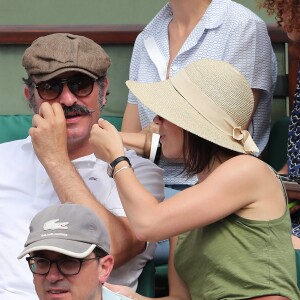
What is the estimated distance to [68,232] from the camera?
9.68 ft

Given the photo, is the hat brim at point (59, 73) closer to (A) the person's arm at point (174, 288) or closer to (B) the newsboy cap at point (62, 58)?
(B) the newsboy cap at point (62, 58)

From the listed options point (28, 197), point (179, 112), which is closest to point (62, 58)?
point (28, 197)

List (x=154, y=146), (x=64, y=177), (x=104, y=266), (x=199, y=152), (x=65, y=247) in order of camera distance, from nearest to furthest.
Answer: (x=65, y=247) → (x=104, y=266) → (x=199, y=152) → (x=64, y=177) → (x=154, y=146)

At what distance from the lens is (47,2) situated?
562 centimetres

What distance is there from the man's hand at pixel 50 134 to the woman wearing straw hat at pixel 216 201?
325 millimetres

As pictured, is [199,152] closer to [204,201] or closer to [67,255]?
[204,201]

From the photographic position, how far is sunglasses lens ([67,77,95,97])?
4.08 metres

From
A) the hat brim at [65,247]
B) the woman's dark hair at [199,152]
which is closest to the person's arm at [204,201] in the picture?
the woman's dark hair at [199,152]

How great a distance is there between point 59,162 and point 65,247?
1016 mm

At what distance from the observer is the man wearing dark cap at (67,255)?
2.94 metres

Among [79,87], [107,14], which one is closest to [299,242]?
[79,87]

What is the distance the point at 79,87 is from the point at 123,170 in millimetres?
629

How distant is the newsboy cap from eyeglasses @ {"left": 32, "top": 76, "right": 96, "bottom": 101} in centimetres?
3

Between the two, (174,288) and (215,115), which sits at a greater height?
(215,115)
